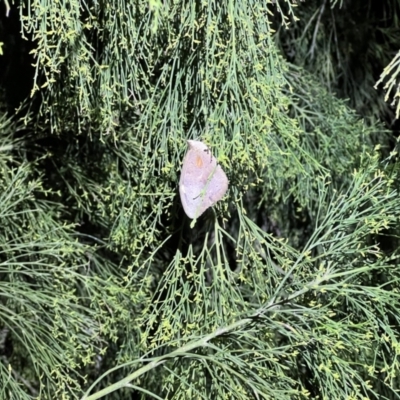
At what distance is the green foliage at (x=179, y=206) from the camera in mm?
992

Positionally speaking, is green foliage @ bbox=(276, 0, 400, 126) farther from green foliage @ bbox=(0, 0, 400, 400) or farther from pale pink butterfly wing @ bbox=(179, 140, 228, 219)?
pale pink butterfly wing @ bbox=(179, 140, 228, 219)

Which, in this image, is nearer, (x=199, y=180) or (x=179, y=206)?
(x=199, y=180)

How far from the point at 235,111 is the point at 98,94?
0.26 meters

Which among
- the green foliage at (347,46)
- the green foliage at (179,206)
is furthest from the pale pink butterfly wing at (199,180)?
the green foliage at (347,46)

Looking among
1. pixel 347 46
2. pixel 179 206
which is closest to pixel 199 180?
pixel 179 206

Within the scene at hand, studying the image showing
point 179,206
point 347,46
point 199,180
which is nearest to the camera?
point 199,180

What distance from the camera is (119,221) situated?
1228 mm

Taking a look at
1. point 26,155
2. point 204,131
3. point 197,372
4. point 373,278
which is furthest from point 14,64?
point 373,278

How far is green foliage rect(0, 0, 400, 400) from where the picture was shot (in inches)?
39.1

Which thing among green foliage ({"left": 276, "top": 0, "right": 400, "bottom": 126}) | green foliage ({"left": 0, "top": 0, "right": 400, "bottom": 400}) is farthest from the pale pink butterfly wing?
green foliage ({"left": 276, "top": 0, "right": 400, "bottom": 126})

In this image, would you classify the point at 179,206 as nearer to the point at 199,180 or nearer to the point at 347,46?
the point at 199,180

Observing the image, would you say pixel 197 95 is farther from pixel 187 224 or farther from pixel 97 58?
pixel 187 224

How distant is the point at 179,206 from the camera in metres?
1.17

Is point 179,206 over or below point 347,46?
below
